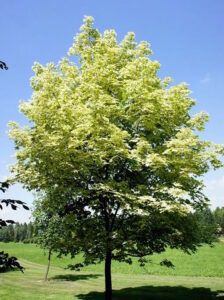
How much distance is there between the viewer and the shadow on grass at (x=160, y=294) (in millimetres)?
20375

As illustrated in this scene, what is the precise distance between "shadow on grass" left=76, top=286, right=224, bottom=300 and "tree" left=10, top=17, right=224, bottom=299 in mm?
6204

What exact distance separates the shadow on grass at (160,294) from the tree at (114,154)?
6.20 m

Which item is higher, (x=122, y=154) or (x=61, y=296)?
(x=122, y=154)

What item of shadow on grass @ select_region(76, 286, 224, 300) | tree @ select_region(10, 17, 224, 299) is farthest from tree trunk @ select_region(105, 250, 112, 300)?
shadow on grass @ select_region(76, 286, 224, 300)

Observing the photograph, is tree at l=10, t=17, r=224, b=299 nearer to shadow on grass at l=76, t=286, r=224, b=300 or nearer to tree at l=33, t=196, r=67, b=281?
shadow on grass at l=76, t=286, r=224, b=300

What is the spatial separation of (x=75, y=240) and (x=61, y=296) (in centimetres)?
815

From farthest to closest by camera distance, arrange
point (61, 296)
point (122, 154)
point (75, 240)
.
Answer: point (61, 296) < point (75, 240) < point (122, 154)

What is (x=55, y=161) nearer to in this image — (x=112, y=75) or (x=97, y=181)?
(x=97, y=181)

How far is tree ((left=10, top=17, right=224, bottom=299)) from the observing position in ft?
44.9

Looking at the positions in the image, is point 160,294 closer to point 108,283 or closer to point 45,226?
point 108,283

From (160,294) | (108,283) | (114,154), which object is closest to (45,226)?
(160,294)

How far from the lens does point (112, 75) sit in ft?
50.9

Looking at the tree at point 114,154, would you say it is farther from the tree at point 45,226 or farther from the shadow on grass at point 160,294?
the tree at point 45,226

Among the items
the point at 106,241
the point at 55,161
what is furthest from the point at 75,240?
the point at 55,161
